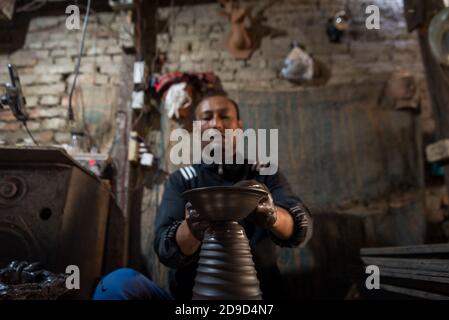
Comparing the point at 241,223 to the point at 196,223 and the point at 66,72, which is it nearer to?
the point at 196,223

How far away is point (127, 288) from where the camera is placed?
1.60m

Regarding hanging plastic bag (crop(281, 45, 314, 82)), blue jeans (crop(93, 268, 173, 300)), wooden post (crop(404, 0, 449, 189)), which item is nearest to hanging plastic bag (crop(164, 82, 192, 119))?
hanging plastic bag (crop(281, 45, 314, 82))

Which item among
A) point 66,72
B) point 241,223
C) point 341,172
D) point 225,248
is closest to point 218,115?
point 241,223

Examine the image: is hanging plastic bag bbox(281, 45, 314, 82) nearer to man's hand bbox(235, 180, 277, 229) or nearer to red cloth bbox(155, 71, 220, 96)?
red cloth bbox(155, 71, 220, 96)

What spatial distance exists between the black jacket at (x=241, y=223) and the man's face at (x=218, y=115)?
24 cm

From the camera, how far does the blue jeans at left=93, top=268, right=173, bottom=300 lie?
1583 mm

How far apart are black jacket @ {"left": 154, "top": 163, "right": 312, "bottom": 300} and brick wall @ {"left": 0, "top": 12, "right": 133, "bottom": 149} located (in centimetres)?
119

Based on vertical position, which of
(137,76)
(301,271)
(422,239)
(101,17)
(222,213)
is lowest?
(301,271)

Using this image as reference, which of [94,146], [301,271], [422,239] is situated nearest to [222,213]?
[301,271]

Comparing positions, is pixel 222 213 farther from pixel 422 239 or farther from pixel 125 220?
pixel 422 239

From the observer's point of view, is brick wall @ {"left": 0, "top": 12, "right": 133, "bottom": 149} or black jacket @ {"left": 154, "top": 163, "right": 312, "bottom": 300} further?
brick wall @ {"left": 0, "top": 12, "right": 133, "bottom": 149}

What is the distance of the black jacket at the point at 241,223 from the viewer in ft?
4.91

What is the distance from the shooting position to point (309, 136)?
2684 millimetres
